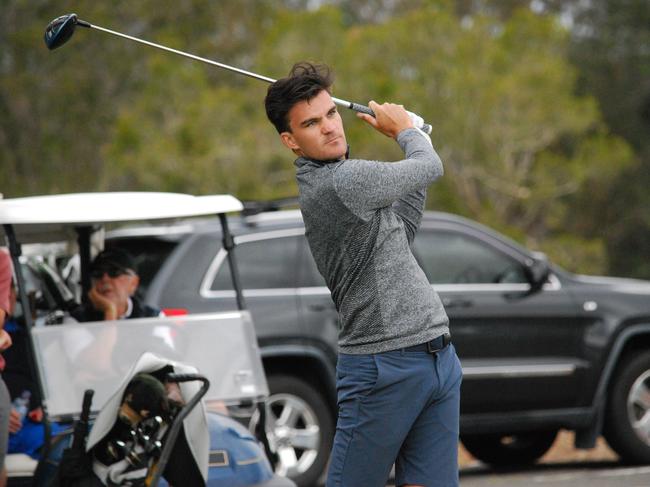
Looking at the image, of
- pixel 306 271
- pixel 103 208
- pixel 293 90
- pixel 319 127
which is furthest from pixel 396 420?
pixel 306 271

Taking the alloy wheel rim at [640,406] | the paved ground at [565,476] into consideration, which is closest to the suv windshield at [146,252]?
the paved ground at [565,476]

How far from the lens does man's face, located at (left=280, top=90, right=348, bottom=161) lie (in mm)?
4348

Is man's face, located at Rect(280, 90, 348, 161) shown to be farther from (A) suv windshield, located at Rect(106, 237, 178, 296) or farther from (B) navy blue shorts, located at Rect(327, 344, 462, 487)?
(A) suv windshield, located at Rect(106, 237, 178, 296)

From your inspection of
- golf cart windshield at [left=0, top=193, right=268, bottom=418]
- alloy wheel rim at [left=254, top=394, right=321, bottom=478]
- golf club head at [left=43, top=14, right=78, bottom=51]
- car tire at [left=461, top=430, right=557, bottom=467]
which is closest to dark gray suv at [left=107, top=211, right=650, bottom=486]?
alloy wheel rim at [left=254, top=394, right=321, bottom=478]

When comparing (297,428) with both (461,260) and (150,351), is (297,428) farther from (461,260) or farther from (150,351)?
(150,351)

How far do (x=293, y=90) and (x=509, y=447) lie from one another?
6.52 m

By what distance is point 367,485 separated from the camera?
4.33 meters

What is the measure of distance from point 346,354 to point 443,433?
0.39 metres

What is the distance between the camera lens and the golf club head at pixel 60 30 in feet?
16.8

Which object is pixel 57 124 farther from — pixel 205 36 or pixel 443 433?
pixel 443 433

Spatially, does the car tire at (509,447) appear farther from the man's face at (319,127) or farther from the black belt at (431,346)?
the man's face at (319,127)

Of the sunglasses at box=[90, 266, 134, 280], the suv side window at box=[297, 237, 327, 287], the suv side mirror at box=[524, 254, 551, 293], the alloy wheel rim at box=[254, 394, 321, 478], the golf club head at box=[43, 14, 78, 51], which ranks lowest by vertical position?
the alloy wheel rim at box=[254, 394, 321, 478]

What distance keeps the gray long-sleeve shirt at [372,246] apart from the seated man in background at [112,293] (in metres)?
2.63

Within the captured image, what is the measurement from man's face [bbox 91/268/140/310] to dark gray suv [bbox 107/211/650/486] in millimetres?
1574
